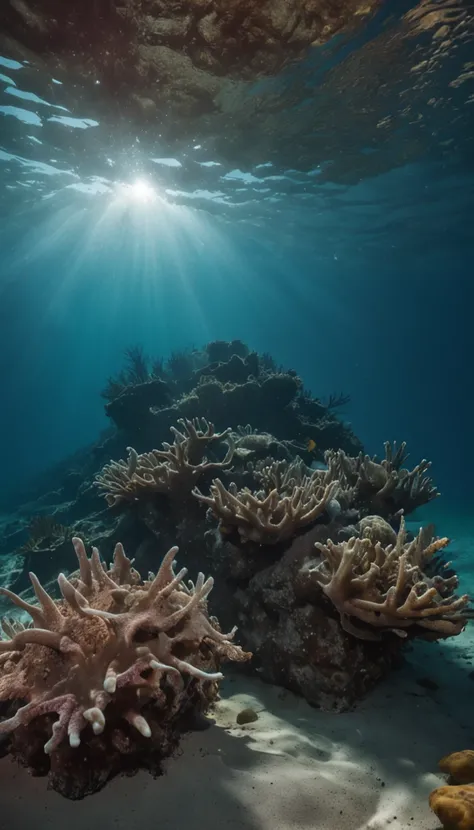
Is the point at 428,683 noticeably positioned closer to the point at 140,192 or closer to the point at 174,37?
the point at 174,37

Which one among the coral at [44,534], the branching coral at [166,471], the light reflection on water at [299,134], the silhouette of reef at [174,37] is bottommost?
the coral at [44,534]

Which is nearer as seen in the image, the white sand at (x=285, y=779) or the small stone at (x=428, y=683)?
the white sand at (x=285, y=779)

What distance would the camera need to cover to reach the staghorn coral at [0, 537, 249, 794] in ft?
6.60

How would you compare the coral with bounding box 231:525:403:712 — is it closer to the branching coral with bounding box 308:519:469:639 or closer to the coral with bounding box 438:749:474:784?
the branching coral with bounding box 308:519:469:639

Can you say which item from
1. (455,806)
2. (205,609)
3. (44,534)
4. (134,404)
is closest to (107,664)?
(205,609)

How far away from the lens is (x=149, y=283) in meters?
79.4

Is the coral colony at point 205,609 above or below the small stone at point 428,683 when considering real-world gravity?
above

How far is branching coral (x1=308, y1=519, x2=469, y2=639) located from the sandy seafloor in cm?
71

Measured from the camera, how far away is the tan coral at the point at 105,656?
2.01 metres

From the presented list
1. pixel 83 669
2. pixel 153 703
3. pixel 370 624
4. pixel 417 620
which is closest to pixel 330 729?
pixel 370 624

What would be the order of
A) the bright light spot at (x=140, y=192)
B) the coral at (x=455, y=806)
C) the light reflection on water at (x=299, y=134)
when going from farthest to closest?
the bright light spot at (x=140, y=192), the light reflection on water at (x=299, y=134), the coral at (x=455, y=806)

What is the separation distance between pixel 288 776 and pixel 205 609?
104cm

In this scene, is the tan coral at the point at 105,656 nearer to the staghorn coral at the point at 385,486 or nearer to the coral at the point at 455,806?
the coral at the point at 455,806

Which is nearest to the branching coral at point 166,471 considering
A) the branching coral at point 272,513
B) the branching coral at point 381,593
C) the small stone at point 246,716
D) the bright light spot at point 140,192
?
the branching coral at point 272,513
